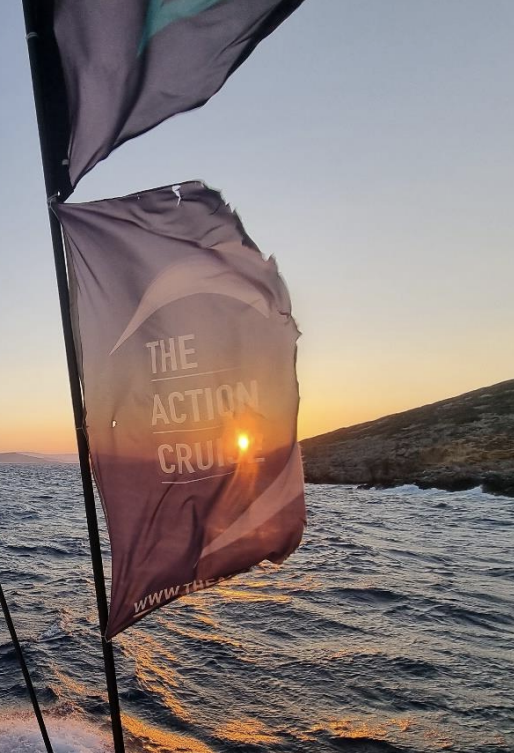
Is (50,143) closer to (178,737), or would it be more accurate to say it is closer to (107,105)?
(107,105)

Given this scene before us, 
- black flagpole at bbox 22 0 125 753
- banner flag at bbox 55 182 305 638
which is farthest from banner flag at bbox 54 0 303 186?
banner flag at bbox 55 182 305 638

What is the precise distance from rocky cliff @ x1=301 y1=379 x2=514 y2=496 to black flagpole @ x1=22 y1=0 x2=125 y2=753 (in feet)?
113

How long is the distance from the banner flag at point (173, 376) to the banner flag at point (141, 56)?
526 millimetres

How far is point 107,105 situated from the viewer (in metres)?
3.28

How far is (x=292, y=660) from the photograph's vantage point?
Answer: 30.0 ft

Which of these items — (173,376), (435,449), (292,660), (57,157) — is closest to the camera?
(173,376)

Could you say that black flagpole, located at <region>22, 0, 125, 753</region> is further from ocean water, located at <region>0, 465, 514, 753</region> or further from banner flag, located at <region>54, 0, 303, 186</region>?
ocean water, located at <region>0, 465, 514, 753</region>

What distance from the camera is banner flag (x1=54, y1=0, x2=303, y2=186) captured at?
10.6 ft

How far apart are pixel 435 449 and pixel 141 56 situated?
46488 millimetres

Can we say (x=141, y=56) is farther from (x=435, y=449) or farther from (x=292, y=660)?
(x=435, y=449)

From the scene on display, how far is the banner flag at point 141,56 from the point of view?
10.6 ft

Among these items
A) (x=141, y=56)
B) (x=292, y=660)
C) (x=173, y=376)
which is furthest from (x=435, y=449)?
(x=141, y=56)

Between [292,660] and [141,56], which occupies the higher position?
[141,56]

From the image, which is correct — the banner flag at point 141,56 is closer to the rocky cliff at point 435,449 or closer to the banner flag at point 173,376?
the banner flag at point 173,376
